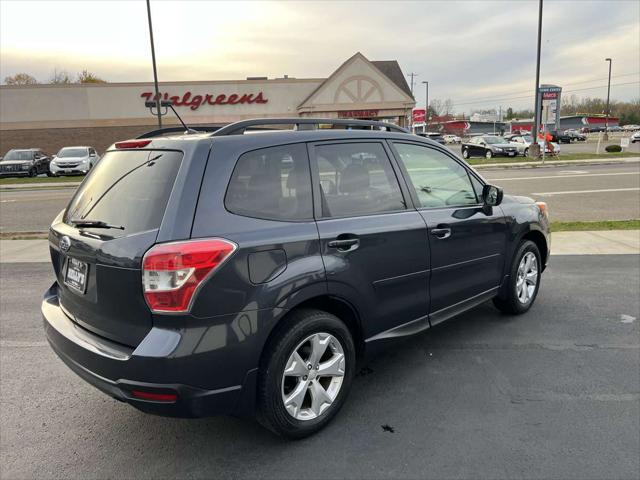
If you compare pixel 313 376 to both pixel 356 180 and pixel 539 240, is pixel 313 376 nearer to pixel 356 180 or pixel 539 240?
pixel 356 180

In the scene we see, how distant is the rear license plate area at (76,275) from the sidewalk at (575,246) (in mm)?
5195

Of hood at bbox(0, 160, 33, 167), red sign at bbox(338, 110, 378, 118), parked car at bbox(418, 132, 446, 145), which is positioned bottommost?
hood at bbox(0, 160, 33, 167)

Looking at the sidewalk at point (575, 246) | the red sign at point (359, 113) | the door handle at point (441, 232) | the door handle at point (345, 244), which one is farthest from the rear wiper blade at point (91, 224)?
the red sign at point (359, 113)

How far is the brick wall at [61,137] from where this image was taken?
117 ft

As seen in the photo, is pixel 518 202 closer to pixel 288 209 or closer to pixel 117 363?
pixel 288 209

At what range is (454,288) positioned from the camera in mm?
3857

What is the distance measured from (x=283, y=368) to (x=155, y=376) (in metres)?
0.69

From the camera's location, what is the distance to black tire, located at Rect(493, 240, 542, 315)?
4.55m

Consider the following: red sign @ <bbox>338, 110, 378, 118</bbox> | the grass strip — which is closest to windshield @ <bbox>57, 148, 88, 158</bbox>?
Answer: red sign @ <bbox>338, 110, 378, 118</bbox>

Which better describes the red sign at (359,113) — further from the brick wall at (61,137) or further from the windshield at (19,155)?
the windshield at (19,155)

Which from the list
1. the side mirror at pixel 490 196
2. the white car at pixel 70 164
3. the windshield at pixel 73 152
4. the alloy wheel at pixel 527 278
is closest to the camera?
the side mirror at pixel 490 196

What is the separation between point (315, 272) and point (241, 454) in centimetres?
113

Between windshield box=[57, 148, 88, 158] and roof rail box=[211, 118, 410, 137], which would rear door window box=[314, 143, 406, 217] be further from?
windshield box=[57, 148, 88, 158]

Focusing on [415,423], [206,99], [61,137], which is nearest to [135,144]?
[415,423]
